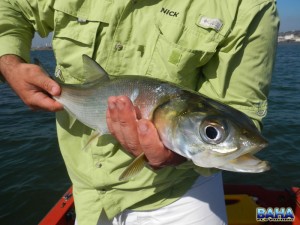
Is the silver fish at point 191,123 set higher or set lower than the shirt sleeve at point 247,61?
lower

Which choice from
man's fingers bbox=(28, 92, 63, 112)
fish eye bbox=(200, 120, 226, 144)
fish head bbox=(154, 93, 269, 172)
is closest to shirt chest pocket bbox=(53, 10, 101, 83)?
man's fingers bbox=(28, 92, 63, 112)

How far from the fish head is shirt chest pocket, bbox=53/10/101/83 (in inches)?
34.7

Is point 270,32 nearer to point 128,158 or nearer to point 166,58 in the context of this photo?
point 166,58

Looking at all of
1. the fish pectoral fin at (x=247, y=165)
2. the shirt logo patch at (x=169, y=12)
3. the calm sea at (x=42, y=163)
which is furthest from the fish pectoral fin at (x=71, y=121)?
the calm sea at (x=42, y=163)

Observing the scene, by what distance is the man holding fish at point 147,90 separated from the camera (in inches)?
78.3

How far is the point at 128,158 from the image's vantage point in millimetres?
2477

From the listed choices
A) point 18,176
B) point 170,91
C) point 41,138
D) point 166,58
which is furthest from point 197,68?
point 41,138

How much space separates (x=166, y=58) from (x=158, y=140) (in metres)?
0.70

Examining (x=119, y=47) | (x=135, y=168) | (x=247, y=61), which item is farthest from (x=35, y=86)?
(x=247, y=61)

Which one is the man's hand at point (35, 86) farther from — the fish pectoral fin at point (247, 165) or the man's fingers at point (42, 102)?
the fish pectoral fin at point (247, 165)

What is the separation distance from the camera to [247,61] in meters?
2.29

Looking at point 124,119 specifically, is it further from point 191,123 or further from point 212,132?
point 212,132

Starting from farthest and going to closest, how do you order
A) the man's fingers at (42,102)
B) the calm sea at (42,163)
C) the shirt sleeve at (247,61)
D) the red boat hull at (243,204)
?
the calm sea at (42,163) → the red boat hull at (243,204) → the man's fingers at (42,102) → the shirt sleeve at (247,61)

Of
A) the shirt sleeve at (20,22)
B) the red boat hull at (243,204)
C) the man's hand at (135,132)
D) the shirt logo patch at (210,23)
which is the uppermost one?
the shirt logo patch at (210,23)
